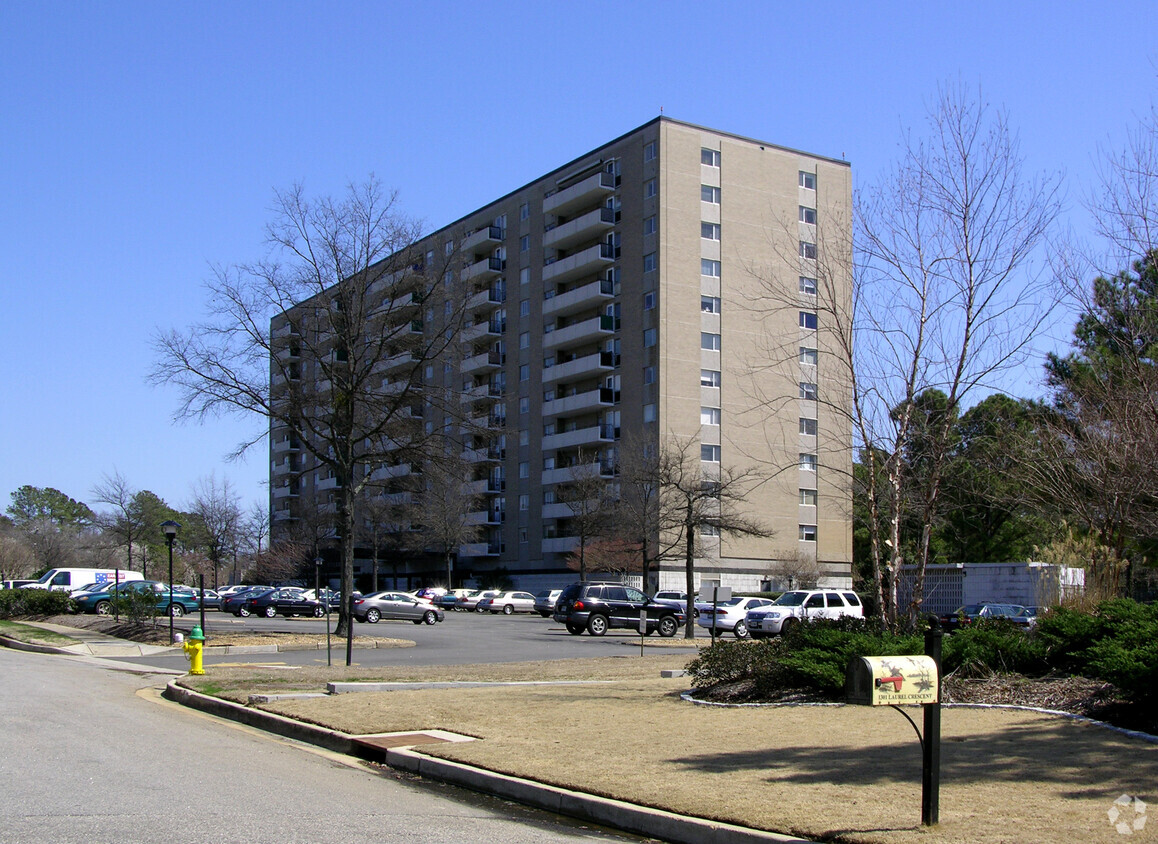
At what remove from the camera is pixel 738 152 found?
67.2m

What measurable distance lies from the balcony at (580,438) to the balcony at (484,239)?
15702 millimetres

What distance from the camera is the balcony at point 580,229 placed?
68.7 meters

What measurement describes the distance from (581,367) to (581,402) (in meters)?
2.26

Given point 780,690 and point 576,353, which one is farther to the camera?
point 576,353

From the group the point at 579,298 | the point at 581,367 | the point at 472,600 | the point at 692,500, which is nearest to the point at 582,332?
the point at 581,367

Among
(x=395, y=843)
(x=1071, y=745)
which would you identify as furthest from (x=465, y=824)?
(x=1071, y=745)

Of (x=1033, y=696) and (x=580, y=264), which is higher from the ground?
(x=580, y=264)

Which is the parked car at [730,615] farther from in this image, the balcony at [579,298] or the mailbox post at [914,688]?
the mailbox post at [914,688]

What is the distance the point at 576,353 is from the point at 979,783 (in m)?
65.2

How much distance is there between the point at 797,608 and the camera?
3456cm

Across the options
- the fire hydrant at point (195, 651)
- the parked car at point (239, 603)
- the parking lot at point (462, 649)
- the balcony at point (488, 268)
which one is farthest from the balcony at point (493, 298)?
the fire hydrant at point (195, 651)

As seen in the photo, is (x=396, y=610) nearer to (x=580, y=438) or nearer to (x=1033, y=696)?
(x=580, y=438)

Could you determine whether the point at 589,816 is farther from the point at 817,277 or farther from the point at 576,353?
the point at 576,353

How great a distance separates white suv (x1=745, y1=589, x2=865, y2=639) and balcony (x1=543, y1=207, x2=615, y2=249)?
37.6 metres
